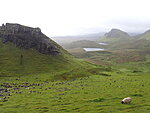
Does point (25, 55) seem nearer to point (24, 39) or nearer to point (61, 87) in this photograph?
point (24, 39)

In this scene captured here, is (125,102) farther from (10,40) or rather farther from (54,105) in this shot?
(10,40)

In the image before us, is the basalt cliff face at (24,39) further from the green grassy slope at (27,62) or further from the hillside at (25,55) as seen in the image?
the green grassy slope at (27,62)

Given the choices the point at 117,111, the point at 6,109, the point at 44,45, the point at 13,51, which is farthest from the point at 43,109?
the point at 44,45

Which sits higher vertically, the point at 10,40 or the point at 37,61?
the point at 10,40

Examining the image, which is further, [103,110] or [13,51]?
[13,51]

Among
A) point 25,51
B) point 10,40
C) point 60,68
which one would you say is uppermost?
point 10,40

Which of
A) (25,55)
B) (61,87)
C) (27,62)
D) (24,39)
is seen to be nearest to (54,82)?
(61,87)

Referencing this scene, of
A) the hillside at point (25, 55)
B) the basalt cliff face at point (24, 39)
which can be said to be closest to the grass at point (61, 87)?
the hillside at point (25, 55)

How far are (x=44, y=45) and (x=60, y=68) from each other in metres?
29.8

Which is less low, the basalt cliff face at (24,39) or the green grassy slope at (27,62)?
the basalt cliff face at (24,39)

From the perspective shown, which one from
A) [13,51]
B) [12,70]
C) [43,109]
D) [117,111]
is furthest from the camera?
[13,51]

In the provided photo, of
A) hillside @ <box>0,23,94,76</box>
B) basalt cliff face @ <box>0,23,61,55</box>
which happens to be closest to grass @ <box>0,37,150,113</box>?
hillside @ <box>0,23,94,76</box>

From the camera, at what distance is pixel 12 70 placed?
323ft

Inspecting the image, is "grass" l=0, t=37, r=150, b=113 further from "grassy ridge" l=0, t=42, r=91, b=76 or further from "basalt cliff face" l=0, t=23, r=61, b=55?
"basalt cliff face" l=0, t=23, r=61, b=55
